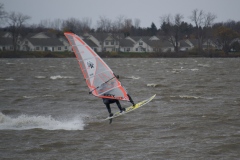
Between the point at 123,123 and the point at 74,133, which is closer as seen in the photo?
the point at 74,133

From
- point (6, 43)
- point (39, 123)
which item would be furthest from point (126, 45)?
point (39, 123)

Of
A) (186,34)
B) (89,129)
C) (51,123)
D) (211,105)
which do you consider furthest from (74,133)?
(186,34)

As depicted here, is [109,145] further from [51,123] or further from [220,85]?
[220,85]

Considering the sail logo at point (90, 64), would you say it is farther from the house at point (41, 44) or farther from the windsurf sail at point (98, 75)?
the house at point (41, 44)

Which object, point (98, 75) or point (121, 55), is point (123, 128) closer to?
point (98, 75)

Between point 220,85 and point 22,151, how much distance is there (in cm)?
1787

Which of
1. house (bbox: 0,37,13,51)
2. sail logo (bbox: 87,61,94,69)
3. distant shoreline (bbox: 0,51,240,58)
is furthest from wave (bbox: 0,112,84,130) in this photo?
house (bbox: 0,37,13,51)

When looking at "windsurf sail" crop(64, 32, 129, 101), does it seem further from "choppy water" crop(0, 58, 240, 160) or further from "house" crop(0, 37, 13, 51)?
"house" crop(0, 37, 13, 51)

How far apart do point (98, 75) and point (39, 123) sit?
2.92 m

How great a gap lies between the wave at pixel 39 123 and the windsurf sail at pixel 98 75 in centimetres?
149

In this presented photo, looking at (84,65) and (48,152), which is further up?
(84,65)

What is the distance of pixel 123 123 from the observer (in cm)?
1510

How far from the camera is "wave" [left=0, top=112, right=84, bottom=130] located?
14.6 meters

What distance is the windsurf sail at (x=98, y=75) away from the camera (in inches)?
546
